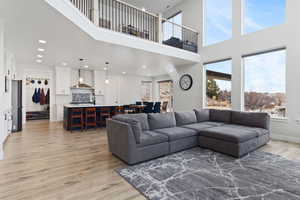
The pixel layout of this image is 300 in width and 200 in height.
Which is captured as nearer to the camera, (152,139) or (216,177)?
(216,177)

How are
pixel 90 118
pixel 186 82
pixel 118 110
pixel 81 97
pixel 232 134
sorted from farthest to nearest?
pixel 81 97
pixel 186 82
pixel 118 110
pixel 90 118
pixel 232 134

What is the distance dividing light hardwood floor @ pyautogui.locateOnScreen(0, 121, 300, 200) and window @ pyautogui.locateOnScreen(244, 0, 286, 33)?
3375 millimetres

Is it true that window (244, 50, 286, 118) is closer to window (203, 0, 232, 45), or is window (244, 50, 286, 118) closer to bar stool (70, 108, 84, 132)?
window (203, 0, 232, 45)

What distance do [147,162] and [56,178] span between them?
1.43m

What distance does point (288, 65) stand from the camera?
162 inches

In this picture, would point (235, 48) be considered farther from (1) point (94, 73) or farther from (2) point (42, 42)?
(1) point (94, 73)

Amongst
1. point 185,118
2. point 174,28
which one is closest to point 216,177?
point 185,118

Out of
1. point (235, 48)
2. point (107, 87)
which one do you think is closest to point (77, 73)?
point (107, 87)

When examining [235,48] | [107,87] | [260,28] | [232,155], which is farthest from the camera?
[107,87]

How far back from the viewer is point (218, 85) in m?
5.89

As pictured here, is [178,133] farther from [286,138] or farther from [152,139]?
[286,138]

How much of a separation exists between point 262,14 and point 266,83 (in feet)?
6.77

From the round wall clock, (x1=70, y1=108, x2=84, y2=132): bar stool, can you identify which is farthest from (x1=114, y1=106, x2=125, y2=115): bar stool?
the round wall clock

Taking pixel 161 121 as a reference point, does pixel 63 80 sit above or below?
above
